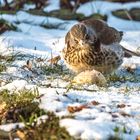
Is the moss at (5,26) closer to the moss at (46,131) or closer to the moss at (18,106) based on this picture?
the moss at (18,106)

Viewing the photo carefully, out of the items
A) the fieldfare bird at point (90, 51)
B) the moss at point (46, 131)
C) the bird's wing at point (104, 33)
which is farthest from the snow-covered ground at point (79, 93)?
the bird's wing at point (104, 33)

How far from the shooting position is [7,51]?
650 cm

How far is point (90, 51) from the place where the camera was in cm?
581

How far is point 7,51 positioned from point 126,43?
1.99 metres

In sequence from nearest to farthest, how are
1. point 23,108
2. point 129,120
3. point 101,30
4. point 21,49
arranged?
point 129,120 → point 23,108 → point 101,30 → point 21,49

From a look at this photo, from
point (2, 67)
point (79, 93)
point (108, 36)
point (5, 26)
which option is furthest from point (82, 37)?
point (5, 26)

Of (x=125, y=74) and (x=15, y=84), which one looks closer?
(x=15, y=84)

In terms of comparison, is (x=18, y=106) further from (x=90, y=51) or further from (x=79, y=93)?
(x=90, y=51)

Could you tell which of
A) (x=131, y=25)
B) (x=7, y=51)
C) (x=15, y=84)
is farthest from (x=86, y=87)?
(x=131, y=25)

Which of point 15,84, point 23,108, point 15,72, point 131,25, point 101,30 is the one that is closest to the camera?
point 23,108

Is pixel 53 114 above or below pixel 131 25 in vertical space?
above

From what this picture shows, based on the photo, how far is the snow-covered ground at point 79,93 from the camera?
3.78 m

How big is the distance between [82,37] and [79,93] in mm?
1225

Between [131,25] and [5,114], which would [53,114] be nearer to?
[5,114]
